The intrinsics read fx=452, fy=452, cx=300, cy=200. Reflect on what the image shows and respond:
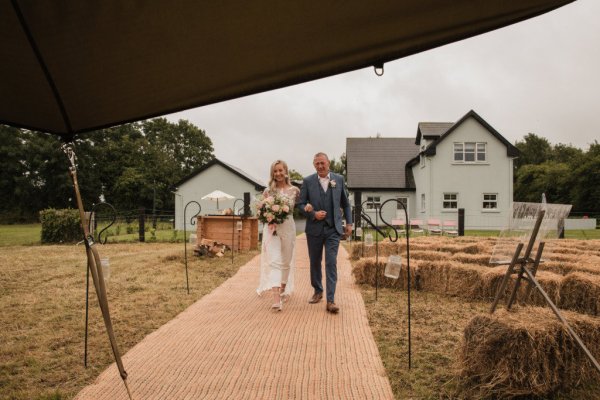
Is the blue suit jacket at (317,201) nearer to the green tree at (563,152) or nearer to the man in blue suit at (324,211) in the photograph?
the man in blue suit at (324,211)

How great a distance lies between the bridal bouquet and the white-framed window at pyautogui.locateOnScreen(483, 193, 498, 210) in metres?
26.2

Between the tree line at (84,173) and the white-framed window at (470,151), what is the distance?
1362 inches

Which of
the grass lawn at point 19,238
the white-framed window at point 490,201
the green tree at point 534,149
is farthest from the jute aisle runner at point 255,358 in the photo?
the green tree at point 534,149

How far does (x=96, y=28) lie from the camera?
1938mm

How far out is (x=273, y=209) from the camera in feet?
22.0

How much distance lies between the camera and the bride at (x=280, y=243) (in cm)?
668

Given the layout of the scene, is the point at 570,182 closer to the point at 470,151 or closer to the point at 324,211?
the point at 470,151

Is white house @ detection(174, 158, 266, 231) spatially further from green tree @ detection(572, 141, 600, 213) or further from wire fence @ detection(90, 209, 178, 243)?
green tree @ detection(572, 141, 600, 213)

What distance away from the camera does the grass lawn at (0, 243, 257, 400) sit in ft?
13.3

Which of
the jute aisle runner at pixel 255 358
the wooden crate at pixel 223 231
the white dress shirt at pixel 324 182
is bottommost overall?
the jute aisle runner at pixel 255 358

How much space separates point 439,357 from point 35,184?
5686cm

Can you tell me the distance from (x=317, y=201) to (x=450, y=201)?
25.4 metres

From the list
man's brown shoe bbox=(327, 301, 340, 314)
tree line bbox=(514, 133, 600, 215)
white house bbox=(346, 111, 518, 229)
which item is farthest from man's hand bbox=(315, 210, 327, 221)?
tree line bbox=(514, 133, 600, 215)

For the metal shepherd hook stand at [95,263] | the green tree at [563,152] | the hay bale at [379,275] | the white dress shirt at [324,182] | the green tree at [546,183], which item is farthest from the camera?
the green tree at [563,152]
